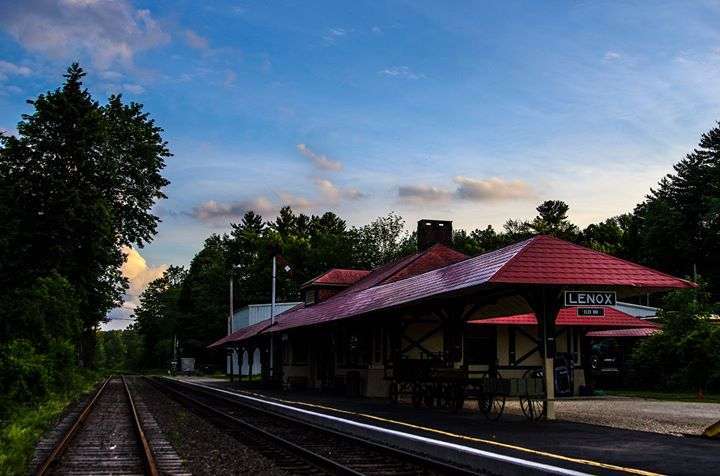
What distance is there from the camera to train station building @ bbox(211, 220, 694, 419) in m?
15.9

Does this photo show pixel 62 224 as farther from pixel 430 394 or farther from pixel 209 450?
pixel 209 450

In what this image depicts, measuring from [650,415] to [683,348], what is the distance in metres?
12.1

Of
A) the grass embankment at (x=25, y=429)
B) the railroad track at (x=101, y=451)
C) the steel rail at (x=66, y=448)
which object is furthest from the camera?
the railroad track at (x=101, y=451)

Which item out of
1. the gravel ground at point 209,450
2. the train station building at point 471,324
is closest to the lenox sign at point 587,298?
the train station building at point 471,324

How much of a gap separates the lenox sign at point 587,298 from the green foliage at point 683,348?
14.9m

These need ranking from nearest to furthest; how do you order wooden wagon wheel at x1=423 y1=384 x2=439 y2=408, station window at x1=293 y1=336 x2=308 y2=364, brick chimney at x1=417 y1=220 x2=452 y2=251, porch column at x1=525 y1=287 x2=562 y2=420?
porch column at x1=525 y1=287 x2=562 y2=420, wooden wagon wheel at x1=423 y1=384 x2=439 y2=408, brick chimney at x1=417 y1=220 x2=452 y2=251, station window at x1=293 y1=336 x2=308 y2=364

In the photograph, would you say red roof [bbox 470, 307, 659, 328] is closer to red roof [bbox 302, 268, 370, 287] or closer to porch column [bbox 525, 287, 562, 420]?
porch column [bbox 525, 287, 562, 420]

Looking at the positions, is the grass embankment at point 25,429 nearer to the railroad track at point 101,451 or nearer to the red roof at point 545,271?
the railroad track at point 101,451

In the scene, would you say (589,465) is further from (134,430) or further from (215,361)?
(215,361)

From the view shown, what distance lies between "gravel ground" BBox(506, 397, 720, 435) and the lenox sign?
98.1 inches

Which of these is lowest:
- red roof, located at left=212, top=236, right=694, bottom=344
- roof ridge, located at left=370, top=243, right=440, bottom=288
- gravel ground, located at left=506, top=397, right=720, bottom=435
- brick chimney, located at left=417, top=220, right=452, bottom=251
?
gravel ground, located at left=506, top=397, right=720, bottom=435

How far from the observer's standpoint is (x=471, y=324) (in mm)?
29812

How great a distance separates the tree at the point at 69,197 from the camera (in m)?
31.2

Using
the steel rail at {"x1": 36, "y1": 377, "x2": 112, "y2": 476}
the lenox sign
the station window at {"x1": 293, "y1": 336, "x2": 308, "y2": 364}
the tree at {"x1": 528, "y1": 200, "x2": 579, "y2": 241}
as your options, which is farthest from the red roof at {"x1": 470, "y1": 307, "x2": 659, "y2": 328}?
the tree at {"x1": 528, "y1": 200, "x2": 579, "y2": 241}
